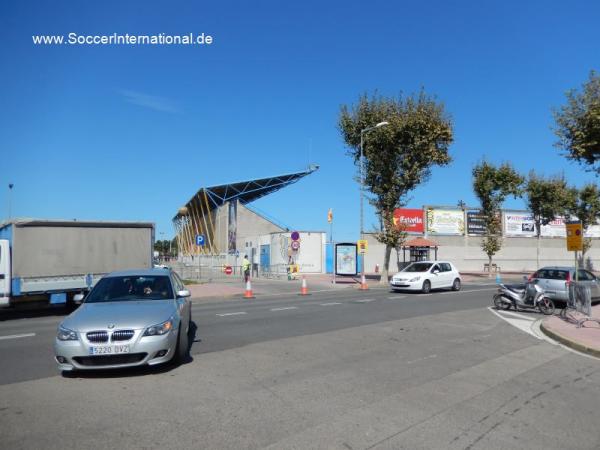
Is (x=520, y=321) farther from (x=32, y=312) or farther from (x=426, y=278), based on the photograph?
(x=32, y=312)

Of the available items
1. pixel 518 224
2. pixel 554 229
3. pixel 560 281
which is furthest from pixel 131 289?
pixel 554 229

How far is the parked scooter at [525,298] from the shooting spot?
15500 millimetres

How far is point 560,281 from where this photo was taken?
17094 millimetres

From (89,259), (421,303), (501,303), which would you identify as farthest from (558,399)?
(89,259)

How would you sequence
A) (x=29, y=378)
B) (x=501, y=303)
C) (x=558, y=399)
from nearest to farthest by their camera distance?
(x=558, y=399), (x=29, y=378), (x=501, y=303)

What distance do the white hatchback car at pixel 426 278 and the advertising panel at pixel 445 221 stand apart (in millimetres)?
21056

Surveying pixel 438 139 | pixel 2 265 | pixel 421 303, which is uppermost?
pixel 438 139

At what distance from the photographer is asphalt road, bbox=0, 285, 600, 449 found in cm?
473

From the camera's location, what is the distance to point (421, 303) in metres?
18.5

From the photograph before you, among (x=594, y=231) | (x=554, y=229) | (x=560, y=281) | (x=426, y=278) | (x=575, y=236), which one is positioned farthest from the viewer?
(x=594, y=231)

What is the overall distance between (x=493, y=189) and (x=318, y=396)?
1429 inches

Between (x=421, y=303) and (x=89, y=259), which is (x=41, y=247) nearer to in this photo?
(x=89, y=259)

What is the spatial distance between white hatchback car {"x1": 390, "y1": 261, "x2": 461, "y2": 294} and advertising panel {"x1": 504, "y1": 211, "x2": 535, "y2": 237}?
27.8m

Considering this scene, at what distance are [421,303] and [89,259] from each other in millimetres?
11802
